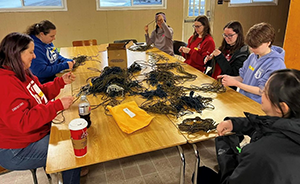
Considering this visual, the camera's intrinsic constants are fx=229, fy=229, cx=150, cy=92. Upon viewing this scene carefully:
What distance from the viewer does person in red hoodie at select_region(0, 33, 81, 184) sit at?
1.25 meters

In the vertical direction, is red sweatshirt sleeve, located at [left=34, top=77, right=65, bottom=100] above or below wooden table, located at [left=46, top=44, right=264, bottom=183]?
above

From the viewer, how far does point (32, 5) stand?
501 centimetres

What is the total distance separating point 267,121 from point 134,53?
2555 millimetres

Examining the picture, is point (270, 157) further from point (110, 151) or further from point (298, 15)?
point (298, 15)

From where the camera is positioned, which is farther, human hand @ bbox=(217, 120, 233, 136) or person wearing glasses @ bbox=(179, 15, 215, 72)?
person wearing glasses @ bbox=(179, 15, 215, 72)

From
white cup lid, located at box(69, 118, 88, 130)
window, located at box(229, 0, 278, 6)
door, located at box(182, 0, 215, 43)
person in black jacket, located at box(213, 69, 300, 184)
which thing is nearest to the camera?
person in black jacket, located at box(213, 69, 300, 184)

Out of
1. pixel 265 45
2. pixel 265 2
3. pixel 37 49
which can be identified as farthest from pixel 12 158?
pixel 265 2

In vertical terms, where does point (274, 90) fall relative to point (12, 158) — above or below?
above

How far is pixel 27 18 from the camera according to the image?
500cm

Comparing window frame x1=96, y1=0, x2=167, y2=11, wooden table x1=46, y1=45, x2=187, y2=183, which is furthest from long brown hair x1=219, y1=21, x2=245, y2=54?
window frame x1=96, y1=0, x2=167, y2=11

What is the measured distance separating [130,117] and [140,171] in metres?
0.79

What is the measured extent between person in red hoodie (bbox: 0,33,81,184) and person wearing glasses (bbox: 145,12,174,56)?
2.51m

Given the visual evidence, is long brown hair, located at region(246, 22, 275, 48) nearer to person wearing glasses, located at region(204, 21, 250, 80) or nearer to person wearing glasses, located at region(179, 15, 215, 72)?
person wearing glasses, located at region(204, 21, 250, 80)

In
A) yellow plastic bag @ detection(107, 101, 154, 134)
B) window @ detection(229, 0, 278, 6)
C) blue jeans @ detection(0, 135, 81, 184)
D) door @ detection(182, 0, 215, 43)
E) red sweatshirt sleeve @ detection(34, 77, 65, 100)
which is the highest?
window @ detection(229, 0, 278, 6)
